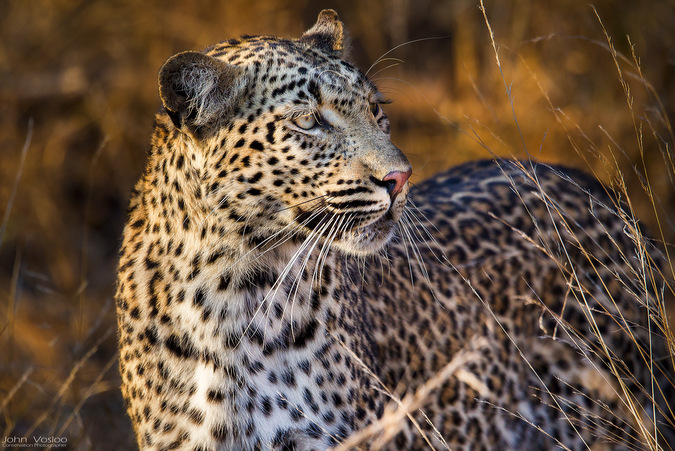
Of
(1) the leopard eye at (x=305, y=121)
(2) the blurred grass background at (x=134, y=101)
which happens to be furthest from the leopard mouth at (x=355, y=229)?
(2) the blurred grass background at (x=134, y=101)

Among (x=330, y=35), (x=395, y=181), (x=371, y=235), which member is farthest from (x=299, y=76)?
(x=330, y=35)

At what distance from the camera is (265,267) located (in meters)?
3.57

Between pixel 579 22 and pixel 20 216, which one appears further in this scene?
pixel 579 22

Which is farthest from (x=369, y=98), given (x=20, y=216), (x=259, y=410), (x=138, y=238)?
(x=20, y=216)

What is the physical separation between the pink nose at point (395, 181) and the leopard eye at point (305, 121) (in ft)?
1.35

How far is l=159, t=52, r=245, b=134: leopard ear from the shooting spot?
326cm

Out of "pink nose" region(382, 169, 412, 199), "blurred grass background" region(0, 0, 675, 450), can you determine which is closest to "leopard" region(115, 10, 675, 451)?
"pink nose" region(382, 169, 412, 199)

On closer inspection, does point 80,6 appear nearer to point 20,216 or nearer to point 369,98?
point 20,216

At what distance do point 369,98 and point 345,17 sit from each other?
6817mm

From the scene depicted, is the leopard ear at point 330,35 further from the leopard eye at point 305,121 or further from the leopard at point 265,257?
the leopard eye at point 305,121

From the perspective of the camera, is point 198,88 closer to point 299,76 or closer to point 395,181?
point 299,76

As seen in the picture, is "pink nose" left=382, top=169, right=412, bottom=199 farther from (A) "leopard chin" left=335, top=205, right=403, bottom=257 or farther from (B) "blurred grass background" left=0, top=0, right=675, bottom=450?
(B) "blurred grass background" left=0, top=0, right=675, bottom=450

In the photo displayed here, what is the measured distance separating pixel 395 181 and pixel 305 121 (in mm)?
474

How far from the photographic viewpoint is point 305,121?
132 inches
